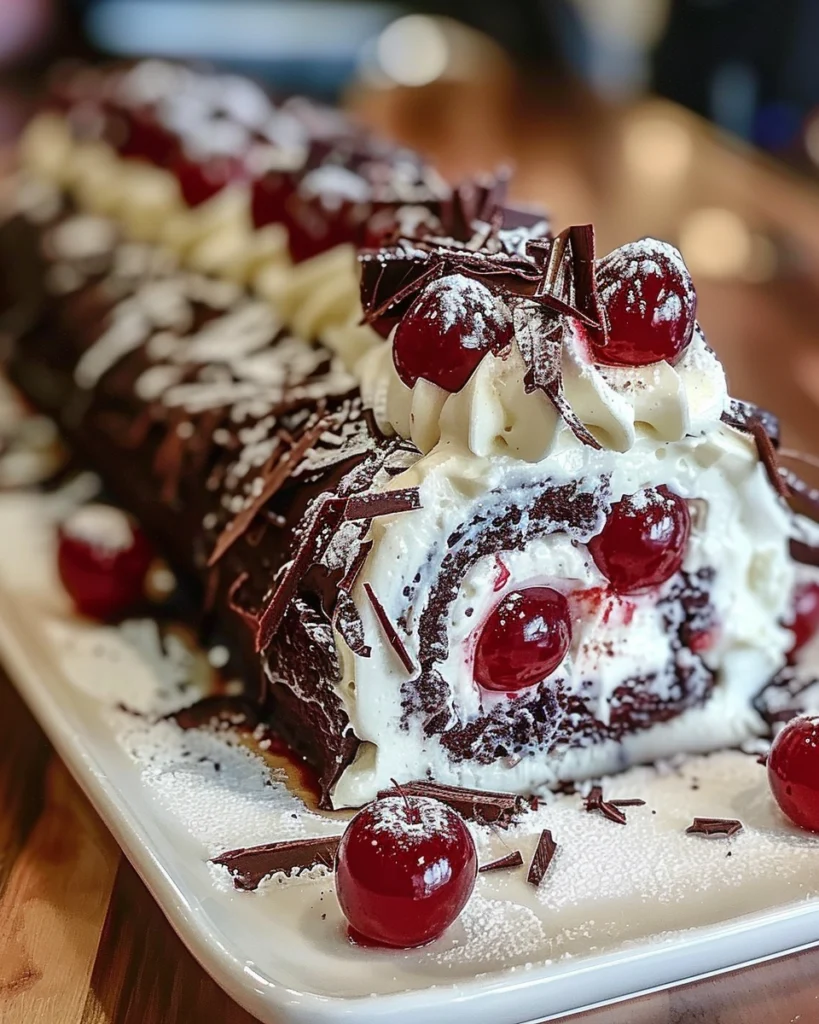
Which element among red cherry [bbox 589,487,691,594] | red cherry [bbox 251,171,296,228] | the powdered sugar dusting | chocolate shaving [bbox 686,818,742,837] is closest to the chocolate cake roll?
red cherry [bbox 589,487,691,594]

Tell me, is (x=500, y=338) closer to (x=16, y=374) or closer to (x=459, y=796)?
(x=459, y=796)

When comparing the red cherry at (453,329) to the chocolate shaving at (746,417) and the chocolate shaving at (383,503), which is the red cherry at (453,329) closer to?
the chocolate shaving at (383,503)

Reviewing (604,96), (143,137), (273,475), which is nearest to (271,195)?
(143,137)

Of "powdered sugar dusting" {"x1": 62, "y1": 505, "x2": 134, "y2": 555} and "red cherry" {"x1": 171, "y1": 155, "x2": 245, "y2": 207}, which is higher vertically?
"red cherry" {"x1": 171, "y1": 155, "x2": 245, "y2": 207}

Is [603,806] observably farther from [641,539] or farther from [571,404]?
[571,404]

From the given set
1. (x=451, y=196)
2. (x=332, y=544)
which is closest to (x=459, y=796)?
(x=332, y=544)

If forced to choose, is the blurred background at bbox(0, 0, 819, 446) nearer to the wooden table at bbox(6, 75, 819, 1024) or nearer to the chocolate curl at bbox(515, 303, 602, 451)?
the wooden table at bbox(6, 75, 819, 1024)
